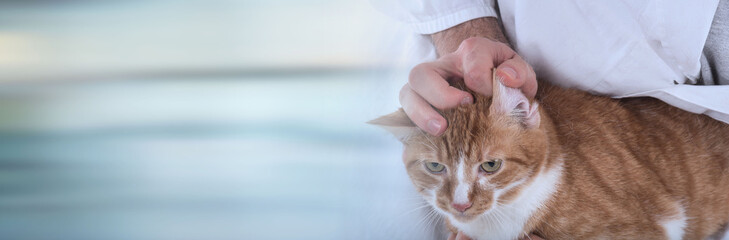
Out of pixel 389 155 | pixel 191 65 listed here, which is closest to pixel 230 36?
pixel 191 65

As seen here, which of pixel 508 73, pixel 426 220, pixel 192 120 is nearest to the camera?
pixel 508 73

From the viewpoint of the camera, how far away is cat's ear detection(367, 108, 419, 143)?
26.2 inches

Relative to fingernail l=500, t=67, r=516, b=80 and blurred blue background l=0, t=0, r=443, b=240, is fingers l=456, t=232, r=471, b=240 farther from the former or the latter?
fingernail l=500, t=67, r=516, b=80

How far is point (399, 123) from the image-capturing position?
67 centimetres

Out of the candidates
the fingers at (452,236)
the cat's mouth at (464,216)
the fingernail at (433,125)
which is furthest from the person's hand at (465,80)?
the fingers at (452,236)

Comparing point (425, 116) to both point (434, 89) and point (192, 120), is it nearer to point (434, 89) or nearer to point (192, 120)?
point (434, 89)

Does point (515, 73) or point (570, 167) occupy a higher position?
point (515, 73)

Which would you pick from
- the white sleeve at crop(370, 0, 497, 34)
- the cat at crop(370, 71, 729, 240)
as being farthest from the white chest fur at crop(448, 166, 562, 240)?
the white sleeve at crop(370, 0, 497, 34)

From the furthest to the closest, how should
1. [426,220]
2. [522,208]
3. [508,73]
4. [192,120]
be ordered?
[192,120]
[426,220]
[522,208]
[508,73]

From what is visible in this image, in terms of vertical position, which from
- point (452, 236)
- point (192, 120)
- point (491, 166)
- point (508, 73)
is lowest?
point (452, 236)

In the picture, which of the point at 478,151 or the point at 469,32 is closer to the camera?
the point at 478,151

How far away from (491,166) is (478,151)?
0.10 feet

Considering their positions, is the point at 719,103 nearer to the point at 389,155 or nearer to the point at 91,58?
the point at 389,155

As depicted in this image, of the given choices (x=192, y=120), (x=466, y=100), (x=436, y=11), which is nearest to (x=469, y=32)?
(x=436, y=11)
